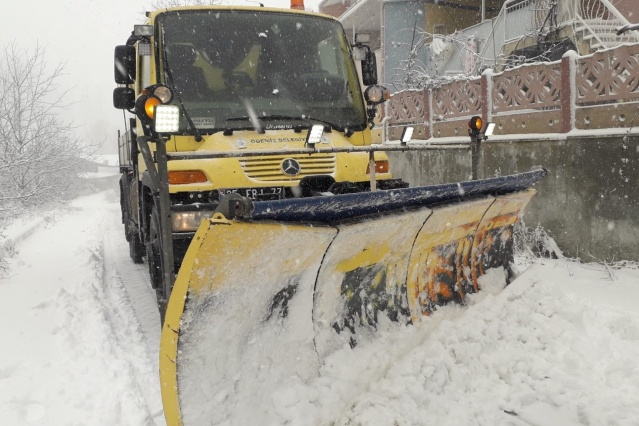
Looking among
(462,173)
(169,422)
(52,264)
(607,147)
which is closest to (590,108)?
(607,147)

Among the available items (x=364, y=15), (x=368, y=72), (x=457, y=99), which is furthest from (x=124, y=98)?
(x=364, y=15)

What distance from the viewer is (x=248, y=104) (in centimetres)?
457

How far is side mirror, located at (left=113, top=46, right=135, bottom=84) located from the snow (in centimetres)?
222

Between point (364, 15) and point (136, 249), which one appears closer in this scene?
point (136, 249)

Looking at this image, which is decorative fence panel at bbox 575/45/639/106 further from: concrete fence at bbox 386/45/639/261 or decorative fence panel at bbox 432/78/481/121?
decorative fence panel at bbox 432/78/481/121

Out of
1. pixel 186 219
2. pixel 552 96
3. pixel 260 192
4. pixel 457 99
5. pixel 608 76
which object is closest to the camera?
pixel 186 219

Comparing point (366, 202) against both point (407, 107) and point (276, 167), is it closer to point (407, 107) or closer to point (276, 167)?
point (276, 167)

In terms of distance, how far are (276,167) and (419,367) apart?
6.21 feet

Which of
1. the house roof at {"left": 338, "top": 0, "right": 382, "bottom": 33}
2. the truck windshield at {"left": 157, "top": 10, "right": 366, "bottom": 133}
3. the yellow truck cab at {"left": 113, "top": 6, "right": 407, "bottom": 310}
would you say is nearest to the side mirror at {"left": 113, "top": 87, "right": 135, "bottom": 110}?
the yellow truck cab at {"left": 113, "top": 6, "right": 407, "bottom": 310}

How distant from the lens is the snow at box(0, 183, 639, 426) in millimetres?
2830

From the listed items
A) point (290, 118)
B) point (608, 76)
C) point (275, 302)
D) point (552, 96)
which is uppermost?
point (608, 76)

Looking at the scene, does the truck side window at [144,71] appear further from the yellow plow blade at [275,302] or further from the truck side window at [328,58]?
the yellow plow blade at [275,302]

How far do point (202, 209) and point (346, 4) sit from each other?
26.3 metres

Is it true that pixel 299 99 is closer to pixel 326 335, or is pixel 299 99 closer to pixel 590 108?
pixel 326 335
